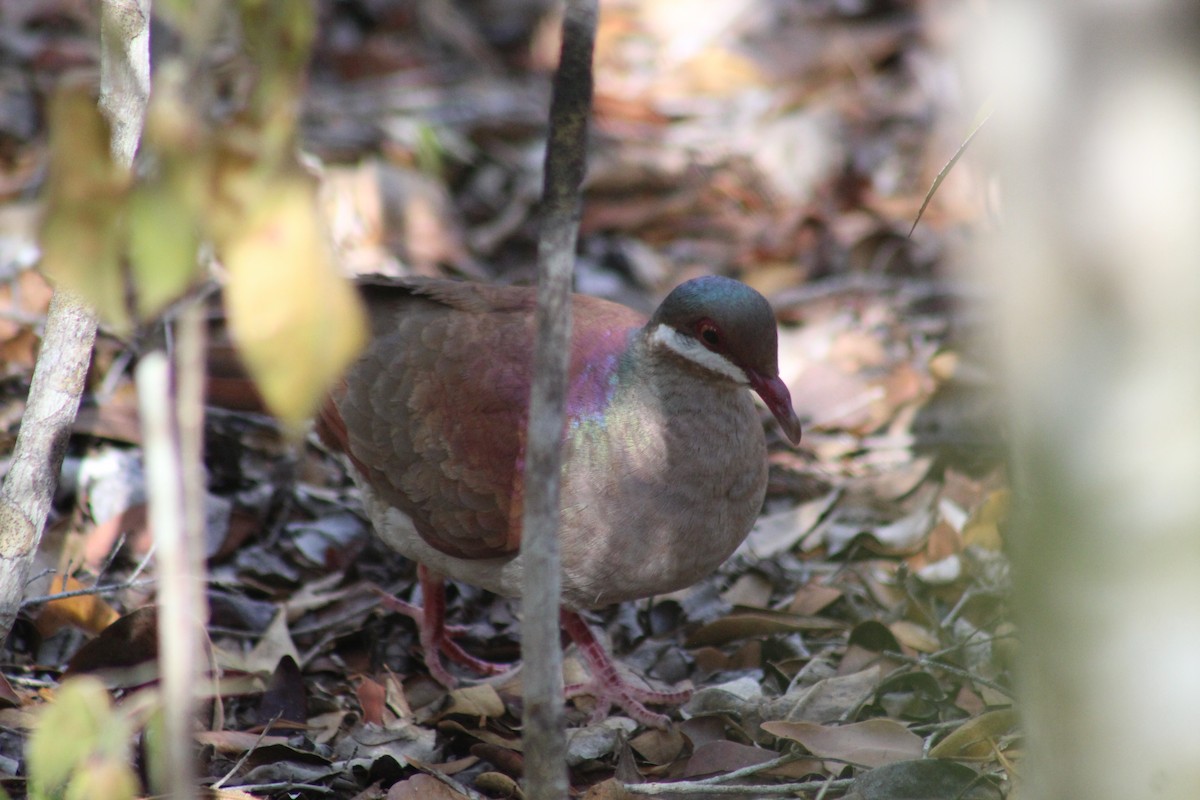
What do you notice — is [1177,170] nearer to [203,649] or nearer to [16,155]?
[203,649]

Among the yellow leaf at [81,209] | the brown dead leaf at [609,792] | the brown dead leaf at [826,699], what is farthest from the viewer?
the brown dead leaf at [826,699]

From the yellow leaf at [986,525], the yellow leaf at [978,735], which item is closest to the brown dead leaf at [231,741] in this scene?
the yellow leaf at [978,735]

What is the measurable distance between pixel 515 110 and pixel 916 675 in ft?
13.4

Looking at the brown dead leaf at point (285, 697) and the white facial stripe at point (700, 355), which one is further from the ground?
the white facial stripe at point (700, 355)

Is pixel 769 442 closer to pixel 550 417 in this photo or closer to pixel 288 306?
pixel 550 417

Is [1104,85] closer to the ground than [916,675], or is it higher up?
higher up

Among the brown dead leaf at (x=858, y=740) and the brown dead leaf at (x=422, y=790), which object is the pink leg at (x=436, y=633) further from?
the brown dead leaf at (x=858, y=740)

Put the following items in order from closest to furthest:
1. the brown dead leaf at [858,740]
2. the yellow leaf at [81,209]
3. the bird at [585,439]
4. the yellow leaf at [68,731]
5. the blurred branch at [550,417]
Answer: the yellow leaf at [81,209]
the yellow leaf at [68,731]
the blurred branch at [550,417]
the brown dead leaf at [858,740]
the bird at [585,439]

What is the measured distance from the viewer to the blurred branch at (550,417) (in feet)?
6.16

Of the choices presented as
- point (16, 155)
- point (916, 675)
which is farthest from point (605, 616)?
point (16, 155)

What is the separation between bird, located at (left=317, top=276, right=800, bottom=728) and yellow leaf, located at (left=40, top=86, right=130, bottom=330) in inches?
67.4

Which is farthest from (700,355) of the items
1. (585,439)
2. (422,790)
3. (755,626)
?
(422,790)

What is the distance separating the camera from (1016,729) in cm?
274

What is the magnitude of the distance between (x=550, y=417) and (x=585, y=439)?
1.43 metres
